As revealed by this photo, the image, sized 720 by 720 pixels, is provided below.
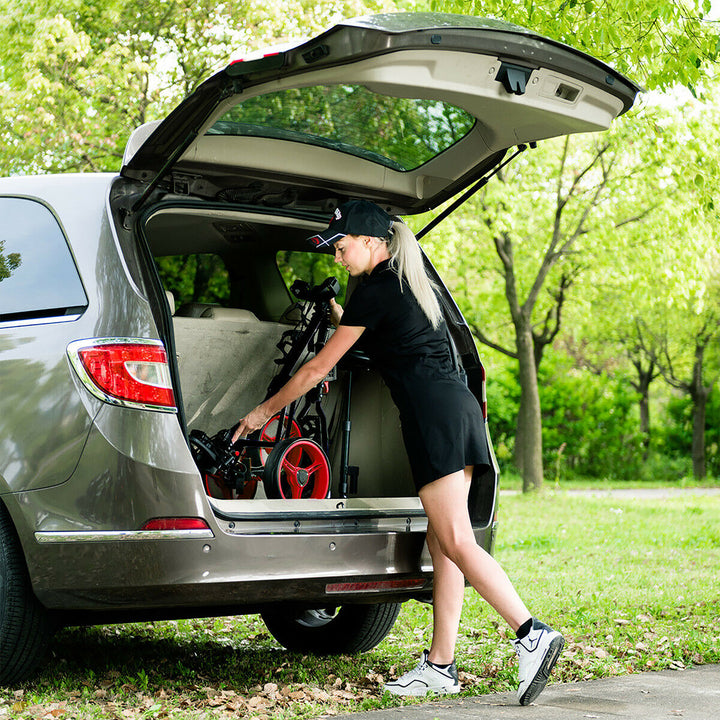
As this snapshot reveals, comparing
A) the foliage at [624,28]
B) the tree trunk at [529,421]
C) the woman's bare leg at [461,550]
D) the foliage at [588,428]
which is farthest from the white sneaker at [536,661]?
the foliage at [588,428]

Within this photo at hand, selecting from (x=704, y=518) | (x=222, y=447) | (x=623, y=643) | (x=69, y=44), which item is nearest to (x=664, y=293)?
(x=704, y=518)

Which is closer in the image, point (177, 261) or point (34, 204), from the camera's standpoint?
point (34, 204)

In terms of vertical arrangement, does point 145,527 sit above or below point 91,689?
above

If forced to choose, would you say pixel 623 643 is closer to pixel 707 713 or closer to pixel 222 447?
pixel 707 713

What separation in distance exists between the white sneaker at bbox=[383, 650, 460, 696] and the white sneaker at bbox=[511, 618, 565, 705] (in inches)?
12.7

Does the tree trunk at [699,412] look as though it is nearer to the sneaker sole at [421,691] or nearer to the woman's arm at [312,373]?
the sneaker sole at [421,691]

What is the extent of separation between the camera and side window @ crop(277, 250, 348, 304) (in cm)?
527

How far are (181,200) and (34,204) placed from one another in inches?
22.3

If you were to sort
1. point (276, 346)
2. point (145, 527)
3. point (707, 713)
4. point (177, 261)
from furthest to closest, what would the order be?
point (177, 261) < point (276, 346) < point (707, 713) < point (145, 527)

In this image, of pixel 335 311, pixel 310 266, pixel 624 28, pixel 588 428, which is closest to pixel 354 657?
pixel 335 311

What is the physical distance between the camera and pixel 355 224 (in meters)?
4.18

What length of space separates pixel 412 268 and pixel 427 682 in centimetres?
163

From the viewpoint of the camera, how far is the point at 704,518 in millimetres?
13117

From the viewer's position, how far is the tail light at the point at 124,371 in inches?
140
